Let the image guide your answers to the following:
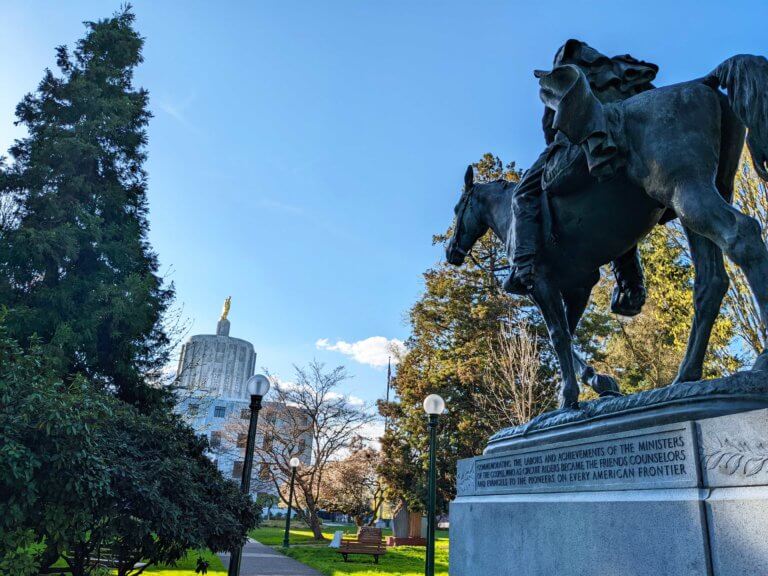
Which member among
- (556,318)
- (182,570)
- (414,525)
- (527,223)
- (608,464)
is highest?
(527,223)

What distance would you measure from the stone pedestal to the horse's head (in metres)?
2.41

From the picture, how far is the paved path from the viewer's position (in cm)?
1592

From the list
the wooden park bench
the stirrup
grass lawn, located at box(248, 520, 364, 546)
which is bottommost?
grass lawn, located at box(248, 520, 364, 546)

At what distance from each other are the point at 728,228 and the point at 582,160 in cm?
127

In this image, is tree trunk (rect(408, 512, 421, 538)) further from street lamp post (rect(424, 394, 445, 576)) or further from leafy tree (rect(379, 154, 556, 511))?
street lamp post (rect(424, 394, 445, 576))

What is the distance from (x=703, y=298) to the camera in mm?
3789

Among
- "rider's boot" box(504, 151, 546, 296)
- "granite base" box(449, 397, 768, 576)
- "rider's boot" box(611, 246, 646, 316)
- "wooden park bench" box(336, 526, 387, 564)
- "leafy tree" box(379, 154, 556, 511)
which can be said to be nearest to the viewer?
"granite base" box(449, 397, 768, 576)

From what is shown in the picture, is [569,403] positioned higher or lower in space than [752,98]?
lower

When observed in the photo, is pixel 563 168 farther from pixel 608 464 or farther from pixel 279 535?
pixel 279 535

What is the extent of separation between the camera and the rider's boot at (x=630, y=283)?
193 inches

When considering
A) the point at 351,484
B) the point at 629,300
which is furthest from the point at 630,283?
the point at 351,484

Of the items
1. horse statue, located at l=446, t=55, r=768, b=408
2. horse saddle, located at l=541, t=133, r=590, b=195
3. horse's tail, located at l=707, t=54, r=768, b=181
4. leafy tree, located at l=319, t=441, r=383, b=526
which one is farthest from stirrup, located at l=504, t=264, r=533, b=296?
leafy tree, located at l=319, t=441, r=383, b=526

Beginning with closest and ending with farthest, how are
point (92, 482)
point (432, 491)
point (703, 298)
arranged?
point (703, 298) < point (92, 482) < point (432, 491)

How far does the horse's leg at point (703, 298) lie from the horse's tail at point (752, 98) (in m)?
0.62
